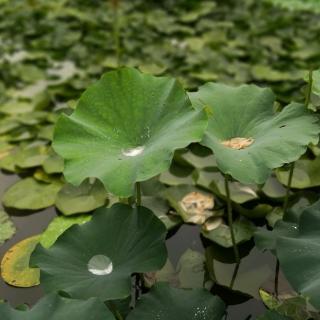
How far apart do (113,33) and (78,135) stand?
1714 mm

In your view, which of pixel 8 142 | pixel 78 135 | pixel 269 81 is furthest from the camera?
pixel 269 81

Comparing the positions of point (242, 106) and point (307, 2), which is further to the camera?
point (307, 2)

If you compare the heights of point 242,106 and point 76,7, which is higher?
point 242,106

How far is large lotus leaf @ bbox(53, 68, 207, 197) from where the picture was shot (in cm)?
96

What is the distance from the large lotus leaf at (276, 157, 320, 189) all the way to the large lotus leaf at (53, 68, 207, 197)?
56cm

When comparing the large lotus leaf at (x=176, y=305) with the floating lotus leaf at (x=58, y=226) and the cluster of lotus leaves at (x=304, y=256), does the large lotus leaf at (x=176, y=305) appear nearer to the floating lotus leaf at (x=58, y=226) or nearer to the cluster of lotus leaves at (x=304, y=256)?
the cluster of lotus leaves at (x=304, y=256)

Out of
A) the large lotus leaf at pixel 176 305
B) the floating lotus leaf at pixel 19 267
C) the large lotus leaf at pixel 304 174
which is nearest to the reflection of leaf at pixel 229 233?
the large lotus leaf at pixel 304 174

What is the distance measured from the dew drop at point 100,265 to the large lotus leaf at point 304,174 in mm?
671

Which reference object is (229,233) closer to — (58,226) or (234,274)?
(234,274)

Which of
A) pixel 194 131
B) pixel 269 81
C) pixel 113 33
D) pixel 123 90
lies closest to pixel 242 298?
pixel 194 131

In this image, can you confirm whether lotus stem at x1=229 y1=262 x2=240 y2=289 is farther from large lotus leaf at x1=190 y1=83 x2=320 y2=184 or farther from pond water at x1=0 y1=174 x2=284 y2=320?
large lotus leaf at x1=190 y1=83 x2=320 y2=184

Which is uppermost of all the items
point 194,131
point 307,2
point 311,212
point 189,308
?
point 194,131

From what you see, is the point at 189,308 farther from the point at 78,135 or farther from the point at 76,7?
the point at 76,7

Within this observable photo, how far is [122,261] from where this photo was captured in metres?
1.00
